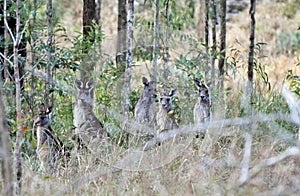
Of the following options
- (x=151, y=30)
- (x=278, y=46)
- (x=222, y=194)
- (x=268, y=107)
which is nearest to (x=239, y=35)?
(x=278, y=46)

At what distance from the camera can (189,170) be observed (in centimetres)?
585

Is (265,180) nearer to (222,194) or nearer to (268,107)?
(222,194)

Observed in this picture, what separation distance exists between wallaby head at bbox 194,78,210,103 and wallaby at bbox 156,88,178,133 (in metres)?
0.34

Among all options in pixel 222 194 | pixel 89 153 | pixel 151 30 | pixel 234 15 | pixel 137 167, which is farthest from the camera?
pixel 234 15

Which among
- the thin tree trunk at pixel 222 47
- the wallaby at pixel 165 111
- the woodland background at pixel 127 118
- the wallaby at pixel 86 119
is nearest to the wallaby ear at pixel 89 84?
the wallaby at pixel 86 119

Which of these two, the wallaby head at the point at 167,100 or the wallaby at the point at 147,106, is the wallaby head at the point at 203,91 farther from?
the wallaby at the point at 147,106

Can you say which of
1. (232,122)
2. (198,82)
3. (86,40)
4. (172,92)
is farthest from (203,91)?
(232,122)

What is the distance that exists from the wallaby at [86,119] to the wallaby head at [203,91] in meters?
1.48

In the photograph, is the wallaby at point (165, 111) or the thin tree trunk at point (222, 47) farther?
the thin tree trunk at point (222, 47)

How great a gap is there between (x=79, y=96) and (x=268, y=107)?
8.74ft

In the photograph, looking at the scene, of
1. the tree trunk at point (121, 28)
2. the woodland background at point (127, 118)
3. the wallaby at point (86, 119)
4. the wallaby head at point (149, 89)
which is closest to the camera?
the woodland background at point (127, 118)

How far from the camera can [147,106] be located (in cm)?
870

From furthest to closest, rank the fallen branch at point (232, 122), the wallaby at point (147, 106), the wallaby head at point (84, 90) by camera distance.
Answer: the wallaby at point (147, 106)
the wallaby head at point (84, 90)
the fallen branch at point (232, 122)

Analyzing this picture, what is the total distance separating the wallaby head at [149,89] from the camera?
8.88m
